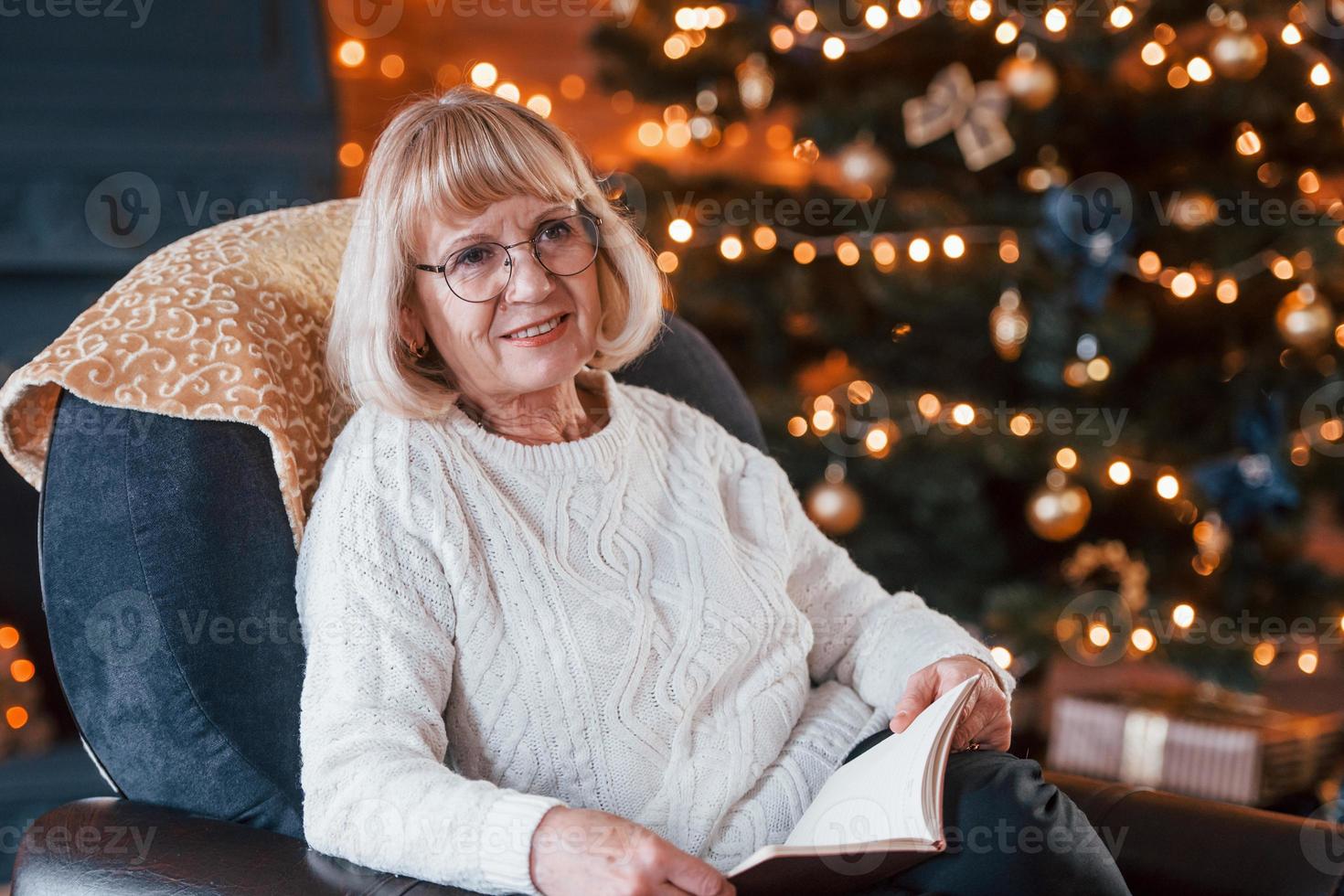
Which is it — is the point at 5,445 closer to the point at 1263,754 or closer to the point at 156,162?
the point at 156,162

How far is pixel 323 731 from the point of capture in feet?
3.50

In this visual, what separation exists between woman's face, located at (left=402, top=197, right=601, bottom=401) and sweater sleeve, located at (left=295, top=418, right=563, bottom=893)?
12 cm

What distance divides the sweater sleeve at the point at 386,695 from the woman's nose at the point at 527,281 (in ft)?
0.57

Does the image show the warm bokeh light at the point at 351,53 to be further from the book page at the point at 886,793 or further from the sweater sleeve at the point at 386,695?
the book page at the point at 886,793

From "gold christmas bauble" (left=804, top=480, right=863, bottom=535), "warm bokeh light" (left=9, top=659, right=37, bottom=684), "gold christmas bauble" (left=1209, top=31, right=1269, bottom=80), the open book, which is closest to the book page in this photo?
the open book

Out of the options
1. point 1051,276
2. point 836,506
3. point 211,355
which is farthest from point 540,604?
point 1051,276

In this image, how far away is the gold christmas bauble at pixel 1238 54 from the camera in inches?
91.6

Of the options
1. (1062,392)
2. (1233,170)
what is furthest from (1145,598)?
(1233,170)

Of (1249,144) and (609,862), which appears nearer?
(609,862)

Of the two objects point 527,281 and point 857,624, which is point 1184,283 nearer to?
point 857,624

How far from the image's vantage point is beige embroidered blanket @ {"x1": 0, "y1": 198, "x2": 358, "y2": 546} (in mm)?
1175

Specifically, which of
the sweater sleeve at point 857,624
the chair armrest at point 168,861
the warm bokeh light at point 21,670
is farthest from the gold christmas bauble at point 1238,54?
the warm bokeh light at point 21,670

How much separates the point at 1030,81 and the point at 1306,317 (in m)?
0.65

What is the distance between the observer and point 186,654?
113 cm
